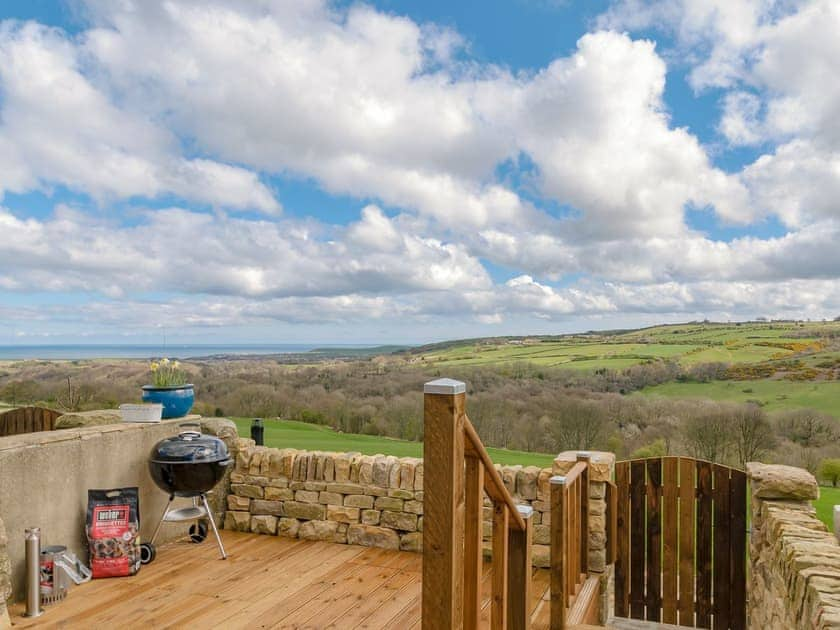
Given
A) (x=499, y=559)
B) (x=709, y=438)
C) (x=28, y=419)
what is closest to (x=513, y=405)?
(x=709, y=438)

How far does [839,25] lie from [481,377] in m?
7.82

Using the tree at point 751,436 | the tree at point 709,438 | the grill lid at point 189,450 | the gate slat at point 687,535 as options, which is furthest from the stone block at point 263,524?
the tree at point 751,436

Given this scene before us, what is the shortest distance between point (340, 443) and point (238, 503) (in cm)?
474

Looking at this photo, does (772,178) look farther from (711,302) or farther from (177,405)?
(177,405)

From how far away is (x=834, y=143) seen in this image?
340 inches

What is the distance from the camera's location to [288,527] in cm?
487

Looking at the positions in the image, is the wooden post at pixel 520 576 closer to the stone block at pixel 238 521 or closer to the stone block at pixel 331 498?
the stone block at pixel 331 498

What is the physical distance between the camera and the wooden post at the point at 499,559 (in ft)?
6.78

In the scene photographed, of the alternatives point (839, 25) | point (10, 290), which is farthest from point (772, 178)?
point (10, 290)

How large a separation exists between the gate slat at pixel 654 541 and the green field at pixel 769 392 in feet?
17.8

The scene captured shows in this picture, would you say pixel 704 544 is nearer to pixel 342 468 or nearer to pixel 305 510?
pixel 342 468

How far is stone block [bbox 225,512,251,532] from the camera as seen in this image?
4992mm

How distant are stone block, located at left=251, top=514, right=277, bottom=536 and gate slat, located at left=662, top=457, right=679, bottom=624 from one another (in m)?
3.72

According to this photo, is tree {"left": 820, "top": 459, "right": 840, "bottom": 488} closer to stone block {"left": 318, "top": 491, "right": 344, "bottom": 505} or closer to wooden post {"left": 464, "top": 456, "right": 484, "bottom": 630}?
stone block {"left": 318, "top": 491, "right": 344, "bottom": 505}
